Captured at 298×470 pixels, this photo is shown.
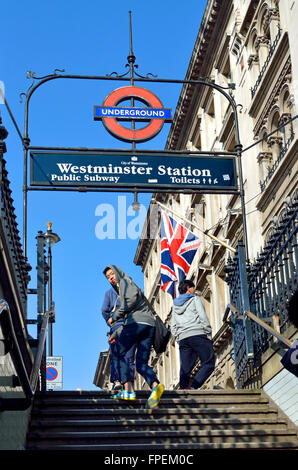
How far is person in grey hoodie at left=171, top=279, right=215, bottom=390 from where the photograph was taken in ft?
41.4

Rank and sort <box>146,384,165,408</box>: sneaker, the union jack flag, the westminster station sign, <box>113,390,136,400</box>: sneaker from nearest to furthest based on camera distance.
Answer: <box>146,384,165,408</box>: sneaker
<box>113,390,136,400</box>: sneaker
the westminster station sign
the union jack flag

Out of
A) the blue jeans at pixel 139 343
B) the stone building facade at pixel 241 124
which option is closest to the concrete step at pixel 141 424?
the blue jeans at pixel 139 343

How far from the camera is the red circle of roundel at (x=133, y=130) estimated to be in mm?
15406

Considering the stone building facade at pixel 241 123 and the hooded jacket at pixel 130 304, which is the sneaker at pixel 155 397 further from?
the stone building facade at pixel 241 123

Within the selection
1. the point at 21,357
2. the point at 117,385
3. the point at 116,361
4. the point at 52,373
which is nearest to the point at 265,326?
the point at 116,361

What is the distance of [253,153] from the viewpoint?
27.0 metres

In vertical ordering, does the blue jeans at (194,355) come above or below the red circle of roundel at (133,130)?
below

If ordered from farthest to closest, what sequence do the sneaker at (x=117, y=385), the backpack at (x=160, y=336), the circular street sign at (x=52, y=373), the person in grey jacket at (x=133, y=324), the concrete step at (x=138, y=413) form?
1. the circular street sign at (x=52, y=373)
2. the sneaker at (x=117, y=385)
3. the backpack at (x=160, y=336)
4. the person in grey jacket at (x=133, y=324)
5. the concrete step at (x=138, y=413)

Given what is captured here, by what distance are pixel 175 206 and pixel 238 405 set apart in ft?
111

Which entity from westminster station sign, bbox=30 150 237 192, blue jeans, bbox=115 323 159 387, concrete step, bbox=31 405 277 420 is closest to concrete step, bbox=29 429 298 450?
concrete step, bbox=31 405 277 420

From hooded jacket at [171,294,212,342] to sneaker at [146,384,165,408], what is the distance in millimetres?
2636

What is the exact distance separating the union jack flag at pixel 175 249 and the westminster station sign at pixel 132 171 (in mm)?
7719

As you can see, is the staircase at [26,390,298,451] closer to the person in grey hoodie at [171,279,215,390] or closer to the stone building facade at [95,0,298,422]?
the person in grey hoodie at [171,279,215,390]
